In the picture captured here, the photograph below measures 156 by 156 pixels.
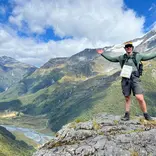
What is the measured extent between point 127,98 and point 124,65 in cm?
207

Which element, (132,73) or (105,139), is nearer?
(105,139)

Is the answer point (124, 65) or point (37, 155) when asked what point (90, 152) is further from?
point (124, 65)

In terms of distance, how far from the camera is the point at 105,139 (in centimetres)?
1363

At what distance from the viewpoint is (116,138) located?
13.6 metres

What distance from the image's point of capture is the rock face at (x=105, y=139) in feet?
41.9

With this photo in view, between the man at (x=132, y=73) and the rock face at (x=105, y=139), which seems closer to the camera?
the rock face at (x=105, y=139)

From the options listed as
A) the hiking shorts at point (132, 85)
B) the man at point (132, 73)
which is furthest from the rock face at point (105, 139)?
the hiking shorts at point (132, 85)

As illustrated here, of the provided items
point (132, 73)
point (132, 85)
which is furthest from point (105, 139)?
point (132, 73)

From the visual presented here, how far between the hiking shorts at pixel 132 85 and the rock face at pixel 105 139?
1.82 m

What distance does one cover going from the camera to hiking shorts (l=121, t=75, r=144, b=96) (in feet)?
49.2

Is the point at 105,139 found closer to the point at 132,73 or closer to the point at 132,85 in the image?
the point at 132,85

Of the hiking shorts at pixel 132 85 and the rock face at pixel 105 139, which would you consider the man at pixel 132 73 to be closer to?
the hiking shorts at pixel 132 85

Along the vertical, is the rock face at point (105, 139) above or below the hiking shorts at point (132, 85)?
below

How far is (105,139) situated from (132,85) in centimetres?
358
